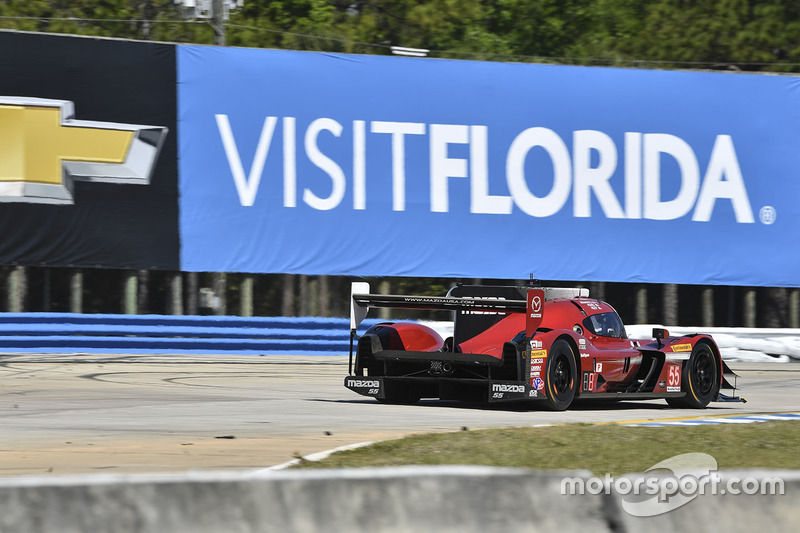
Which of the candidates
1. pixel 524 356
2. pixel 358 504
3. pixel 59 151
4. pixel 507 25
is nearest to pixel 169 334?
pixel 59 151

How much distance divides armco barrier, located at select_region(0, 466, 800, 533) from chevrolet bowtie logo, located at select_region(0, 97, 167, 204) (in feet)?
60.6

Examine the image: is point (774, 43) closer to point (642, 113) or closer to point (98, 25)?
point (642, 113)

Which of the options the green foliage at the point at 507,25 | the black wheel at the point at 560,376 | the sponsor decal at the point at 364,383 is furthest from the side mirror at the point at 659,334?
the green foliage at the point at 507,25

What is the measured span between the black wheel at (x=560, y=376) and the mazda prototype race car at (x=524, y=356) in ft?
0.04

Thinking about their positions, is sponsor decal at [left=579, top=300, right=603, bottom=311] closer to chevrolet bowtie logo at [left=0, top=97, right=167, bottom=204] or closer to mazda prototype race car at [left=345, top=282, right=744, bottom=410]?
mazda prototype race car at [left=345, top=282, right=744, bottom=410]

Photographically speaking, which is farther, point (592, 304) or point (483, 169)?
point (483, 169)

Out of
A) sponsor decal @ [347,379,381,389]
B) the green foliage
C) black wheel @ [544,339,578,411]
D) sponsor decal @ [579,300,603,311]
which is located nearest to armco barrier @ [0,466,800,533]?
black wheel @ [544,339,578,411]

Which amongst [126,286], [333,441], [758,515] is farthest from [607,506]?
[126,286]

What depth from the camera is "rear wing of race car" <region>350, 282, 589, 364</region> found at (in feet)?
39.3

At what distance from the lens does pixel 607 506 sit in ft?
14.7

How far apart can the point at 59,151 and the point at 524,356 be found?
13.3 m

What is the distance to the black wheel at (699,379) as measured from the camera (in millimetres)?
13703

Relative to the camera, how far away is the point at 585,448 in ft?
29.8

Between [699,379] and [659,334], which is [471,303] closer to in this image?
[659,334]
